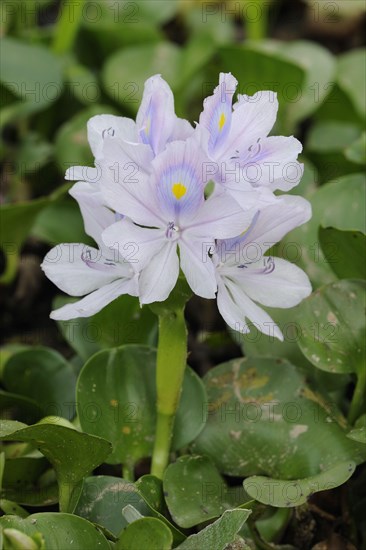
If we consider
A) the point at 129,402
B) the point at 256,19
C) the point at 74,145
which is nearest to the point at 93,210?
the point at 129,402

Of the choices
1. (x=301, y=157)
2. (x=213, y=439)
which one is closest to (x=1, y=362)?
(x=213, y=439)

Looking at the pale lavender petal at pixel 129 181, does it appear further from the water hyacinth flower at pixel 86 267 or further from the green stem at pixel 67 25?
the green stem at pixel 67 25

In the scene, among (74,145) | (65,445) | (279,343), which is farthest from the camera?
(74,145)

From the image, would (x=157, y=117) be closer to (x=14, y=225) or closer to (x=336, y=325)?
(x=336, y=325)

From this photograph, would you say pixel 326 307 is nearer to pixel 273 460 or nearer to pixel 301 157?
pixel 273 460

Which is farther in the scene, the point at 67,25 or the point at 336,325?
the point at 67,25
